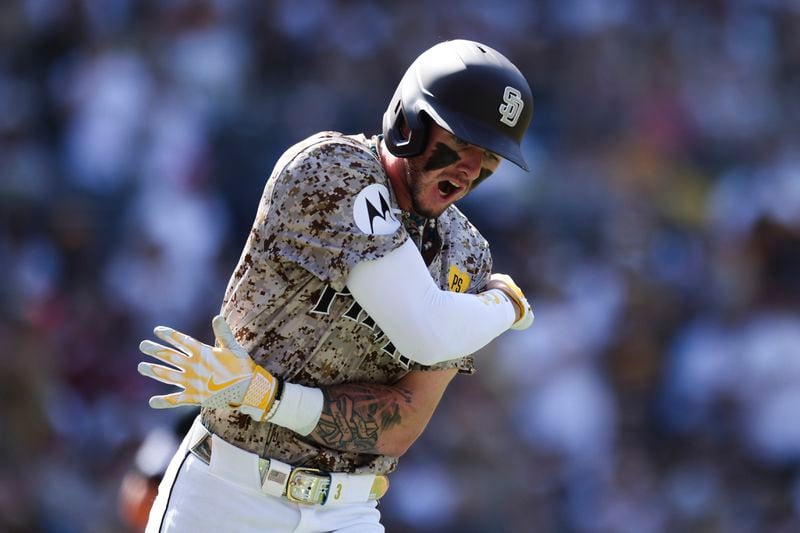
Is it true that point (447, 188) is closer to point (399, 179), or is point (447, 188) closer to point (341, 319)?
point (399, 179)

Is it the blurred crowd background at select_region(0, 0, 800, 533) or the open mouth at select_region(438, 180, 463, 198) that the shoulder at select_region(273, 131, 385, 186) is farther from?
the blurred crowd background at select_region(0, 0, 800, 533)

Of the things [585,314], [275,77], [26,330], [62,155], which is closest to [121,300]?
[26,330]

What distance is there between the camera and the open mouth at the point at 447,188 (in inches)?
143

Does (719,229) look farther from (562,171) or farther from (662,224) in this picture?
(562,171)

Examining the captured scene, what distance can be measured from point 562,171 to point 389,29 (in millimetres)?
1908

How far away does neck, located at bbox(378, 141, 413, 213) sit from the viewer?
3.68 m

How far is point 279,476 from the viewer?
3.54 metres

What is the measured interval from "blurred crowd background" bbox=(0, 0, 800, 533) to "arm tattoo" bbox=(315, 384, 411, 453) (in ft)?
13.4

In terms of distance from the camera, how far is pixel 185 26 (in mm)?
10008

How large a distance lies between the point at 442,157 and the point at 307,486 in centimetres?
99

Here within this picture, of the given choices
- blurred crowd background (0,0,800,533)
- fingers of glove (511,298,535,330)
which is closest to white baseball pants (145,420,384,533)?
fingers of glove (511,298,535,330)

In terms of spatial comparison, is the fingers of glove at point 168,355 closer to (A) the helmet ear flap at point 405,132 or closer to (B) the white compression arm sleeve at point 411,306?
(B) the white compression arm sleeve at point 411,306

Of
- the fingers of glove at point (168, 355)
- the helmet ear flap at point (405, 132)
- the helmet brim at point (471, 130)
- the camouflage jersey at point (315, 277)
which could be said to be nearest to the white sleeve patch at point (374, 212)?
the camouflage jersey at point (315, 277)

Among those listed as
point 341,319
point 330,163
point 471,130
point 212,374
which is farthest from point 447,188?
point 212,374
